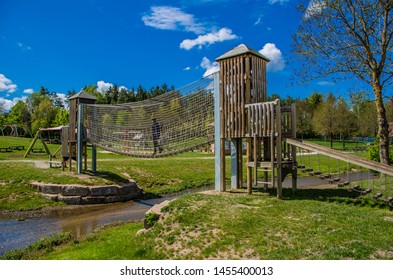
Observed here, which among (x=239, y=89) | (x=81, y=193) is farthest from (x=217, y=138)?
(x=81, y=193)

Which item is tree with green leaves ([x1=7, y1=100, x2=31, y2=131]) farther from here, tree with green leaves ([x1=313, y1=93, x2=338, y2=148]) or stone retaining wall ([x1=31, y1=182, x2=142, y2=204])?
tree with green leaves ([x1=313, y1=93, x2=338, y2=148])

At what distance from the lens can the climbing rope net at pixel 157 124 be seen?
42.2 feet

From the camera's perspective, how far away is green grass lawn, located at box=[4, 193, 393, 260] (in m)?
5.96

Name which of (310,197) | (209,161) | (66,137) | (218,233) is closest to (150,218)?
(218,233)

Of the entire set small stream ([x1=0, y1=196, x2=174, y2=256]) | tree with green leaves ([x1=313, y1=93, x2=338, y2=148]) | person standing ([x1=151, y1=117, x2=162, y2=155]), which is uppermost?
tree with green leaves ([x1=313, y1=93, x2=338, y2=148])

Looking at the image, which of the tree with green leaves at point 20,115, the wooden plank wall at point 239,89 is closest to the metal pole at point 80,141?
the wooden plank wall at point 239,89

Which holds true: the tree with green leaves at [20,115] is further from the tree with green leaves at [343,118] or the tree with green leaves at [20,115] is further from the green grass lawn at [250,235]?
the green grass lawn at [250,235]

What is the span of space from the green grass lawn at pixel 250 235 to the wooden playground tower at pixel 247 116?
2.11m

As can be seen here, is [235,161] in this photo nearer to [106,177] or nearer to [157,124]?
[157,124]

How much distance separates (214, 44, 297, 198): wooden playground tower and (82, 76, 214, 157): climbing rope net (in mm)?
835

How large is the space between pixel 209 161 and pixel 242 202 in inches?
682

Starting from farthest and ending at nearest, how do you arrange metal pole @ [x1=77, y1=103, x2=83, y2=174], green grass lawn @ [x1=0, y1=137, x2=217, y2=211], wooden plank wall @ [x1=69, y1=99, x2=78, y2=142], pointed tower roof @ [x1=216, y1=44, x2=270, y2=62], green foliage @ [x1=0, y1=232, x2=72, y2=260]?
wooden plank wall @ [x1=69, y1=99, x2=78, y2=142] → metal pole @ [x1=77, y1=103, x2=83, y2=174] → green grass lawn @ [x1=0, y1=137, x2=217, y2=211] → pointed tower roof @ [x1=216, y1=44, x2=270, y2=62] → green foliage @ [x1=0, y1=232, x2=72, y2=260]

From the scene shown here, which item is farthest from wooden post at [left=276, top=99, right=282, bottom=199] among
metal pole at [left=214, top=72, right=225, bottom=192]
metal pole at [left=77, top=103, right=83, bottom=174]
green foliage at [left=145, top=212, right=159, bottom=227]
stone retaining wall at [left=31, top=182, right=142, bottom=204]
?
metal pole at [left=77, top=103, right=83, bottom=174]
